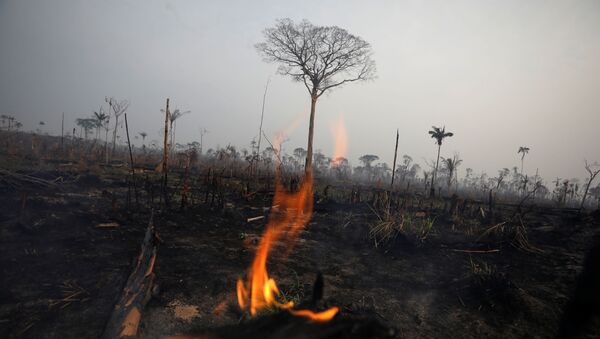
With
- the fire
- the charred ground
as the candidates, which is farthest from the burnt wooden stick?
the fire

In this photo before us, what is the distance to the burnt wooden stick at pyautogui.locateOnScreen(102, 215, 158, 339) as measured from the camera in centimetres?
284

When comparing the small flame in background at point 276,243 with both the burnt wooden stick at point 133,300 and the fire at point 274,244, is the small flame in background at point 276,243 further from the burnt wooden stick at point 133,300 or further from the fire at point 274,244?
the burnt wooden stick at point 133,300

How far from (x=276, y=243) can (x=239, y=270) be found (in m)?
1.88

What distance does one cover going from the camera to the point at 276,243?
671 centimetres

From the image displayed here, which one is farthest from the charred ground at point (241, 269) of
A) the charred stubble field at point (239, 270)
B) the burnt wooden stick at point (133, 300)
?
the burnt wooden stick at point (133, 300)

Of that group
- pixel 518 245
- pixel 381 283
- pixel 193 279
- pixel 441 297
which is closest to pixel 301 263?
pixel 381 283

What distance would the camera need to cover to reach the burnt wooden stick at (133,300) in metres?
2.84

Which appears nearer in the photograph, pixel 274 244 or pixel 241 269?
pixel 241 269

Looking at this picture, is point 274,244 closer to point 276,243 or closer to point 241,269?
point 276,243

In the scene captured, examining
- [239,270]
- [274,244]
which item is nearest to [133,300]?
[239,270]

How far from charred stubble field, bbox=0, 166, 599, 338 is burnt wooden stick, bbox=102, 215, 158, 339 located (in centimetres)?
17

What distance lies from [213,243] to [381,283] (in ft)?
12.3

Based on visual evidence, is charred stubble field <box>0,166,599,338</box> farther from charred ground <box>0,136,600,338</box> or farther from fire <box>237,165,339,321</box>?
fire <box>237,165,339,321</box>

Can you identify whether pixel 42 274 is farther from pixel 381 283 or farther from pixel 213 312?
pixel 381 283
